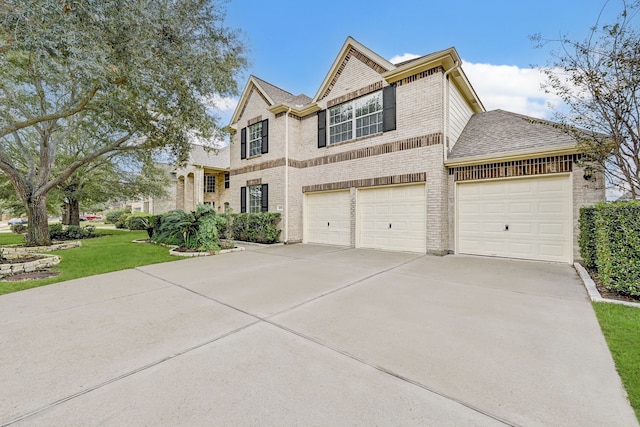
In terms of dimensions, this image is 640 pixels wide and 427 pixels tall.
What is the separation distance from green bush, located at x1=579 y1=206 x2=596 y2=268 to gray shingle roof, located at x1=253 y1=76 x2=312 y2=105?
1126 centimetres

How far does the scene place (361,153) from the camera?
10062 millimetres

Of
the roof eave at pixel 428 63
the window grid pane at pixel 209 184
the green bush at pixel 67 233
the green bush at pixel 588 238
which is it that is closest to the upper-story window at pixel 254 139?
the roof eave at pixel 428 63

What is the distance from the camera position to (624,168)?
5.68m

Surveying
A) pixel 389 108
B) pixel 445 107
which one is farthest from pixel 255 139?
pixel 445 107

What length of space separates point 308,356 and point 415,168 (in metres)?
7.44

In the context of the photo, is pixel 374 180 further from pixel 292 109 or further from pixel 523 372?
pixel 523 372

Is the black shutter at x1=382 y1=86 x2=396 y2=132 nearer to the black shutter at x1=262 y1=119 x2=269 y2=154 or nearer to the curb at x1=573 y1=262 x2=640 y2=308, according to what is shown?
the black shutter at x1=262 y1=119 x2=269 y2=154

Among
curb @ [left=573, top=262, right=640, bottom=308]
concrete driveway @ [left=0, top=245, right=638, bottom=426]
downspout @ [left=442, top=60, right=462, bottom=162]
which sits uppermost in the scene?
downspout @ [left=442, top=60, right=462, bottom=162]

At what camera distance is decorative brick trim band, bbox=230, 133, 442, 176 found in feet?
28.1

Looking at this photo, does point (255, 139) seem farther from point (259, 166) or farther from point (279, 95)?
point (279, 95)

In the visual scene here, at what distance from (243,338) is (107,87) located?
6565 millimetres

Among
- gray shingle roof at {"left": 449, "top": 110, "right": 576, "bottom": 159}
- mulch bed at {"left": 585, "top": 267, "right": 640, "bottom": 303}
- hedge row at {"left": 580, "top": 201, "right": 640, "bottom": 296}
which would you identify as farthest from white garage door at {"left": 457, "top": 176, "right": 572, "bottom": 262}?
hedge row at {"left": 580, "top": 201, "right": 640, "bottom": 296}

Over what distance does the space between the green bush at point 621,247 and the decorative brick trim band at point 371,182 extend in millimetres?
4505

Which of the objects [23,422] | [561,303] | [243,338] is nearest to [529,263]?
[561,303]
